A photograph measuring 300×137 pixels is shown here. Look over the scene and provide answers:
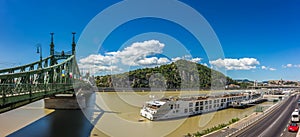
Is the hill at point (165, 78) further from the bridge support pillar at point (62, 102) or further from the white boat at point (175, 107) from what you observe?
the white boat at point (175, 107)

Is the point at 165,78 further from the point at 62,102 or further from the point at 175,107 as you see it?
the point at 175,107

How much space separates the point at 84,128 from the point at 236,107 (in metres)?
32.5

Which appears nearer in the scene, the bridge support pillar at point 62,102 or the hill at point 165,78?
the bridge support pillar at point 62,102

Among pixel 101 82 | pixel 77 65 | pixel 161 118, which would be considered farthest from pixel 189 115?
pixel 101 82

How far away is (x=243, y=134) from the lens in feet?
57.7

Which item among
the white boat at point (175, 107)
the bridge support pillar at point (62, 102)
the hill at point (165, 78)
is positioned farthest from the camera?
the hill at point (165, 78)

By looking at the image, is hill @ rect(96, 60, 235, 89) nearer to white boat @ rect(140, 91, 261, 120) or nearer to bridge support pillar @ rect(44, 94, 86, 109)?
bridge support pillar @ rect(44, 94, 86, 109)

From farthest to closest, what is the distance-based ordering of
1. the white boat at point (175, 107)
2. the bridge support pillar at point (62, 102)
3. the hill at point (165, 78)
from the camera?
1. the hill at point (165, 78)
2. the bridge support pillar at point (62, 102)
3. the white boat at point (175, 107)

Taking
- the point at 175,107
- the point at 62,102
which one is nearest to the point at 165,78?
the point at 62,102

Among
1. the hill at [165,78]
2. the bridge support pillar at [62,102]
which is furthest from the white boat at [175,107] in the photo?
the hill at [165,78]

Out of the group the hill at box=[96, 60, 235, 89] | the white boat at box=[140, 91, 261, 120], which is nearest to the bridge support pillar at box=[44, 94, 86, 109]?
the white boat at box=[140, 91, 261, 120]

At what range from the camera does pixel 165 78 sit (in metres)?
100

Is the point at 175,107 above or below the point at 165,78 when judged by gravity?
below

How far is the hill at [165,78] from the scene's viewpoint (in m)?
94.6
